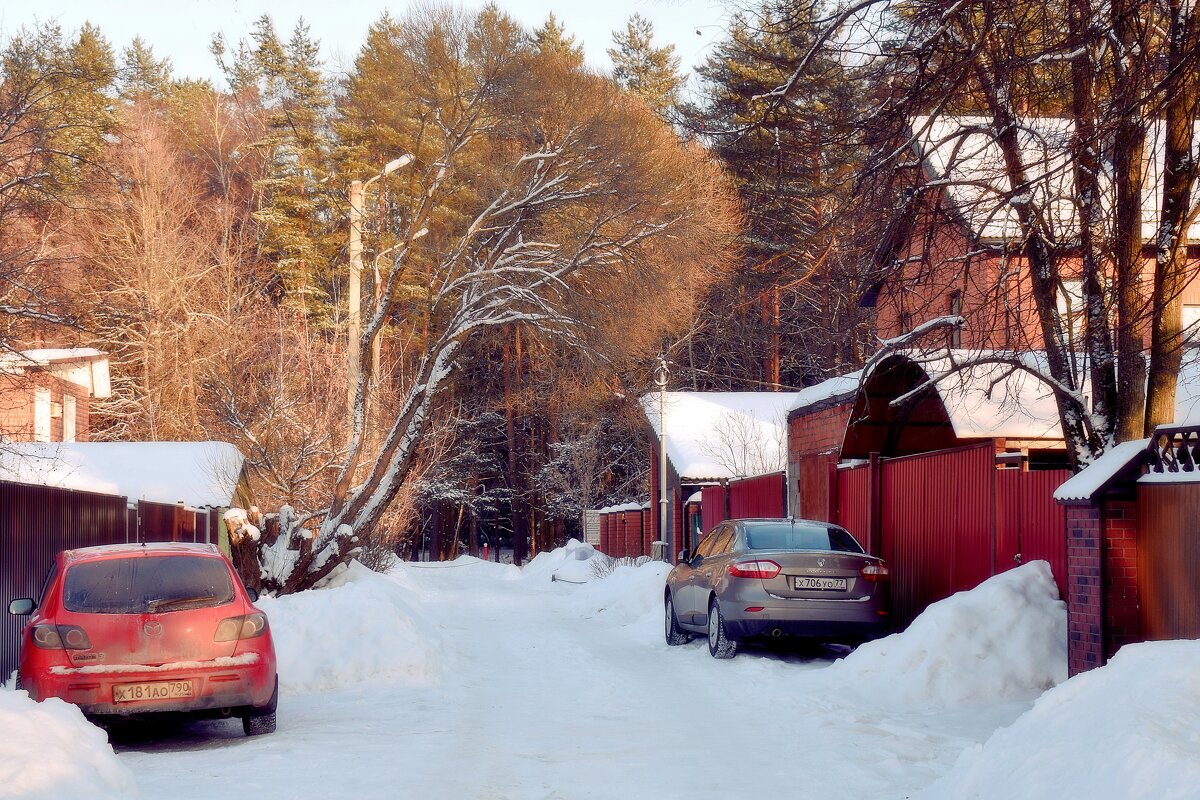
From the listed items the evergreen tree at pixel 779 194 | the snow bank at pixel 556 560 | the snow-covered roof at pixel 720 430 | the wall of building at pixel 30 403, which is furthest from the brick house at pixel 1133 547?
the snow bank at pixel 556 560

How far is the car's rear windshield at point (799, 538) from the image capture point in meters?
14.1

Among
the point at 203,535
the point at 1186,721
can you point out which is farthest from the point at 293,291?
the point at 1186,721

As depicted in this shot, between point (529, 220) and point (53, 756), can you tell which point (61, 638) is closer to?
point (53, 756)

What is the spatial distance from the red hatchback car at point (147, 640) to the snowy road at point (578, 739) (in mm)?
364

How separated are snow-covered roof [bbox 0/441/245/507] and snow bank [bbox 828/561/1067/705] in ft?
56.9

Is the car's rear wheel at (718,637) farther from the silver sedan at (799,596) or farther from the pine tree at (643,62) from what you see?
the pine tree at (643,62)

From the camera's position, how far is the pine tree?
56.2 meters

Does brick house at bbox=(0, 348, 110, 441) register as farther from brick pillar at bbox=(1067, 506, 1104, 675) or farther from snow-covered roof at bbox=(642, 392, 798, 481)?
brick pillar at bbox=(1067, 506, 1104, 675)

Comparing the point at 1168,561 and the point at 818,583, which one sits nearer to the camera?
the point at 1168,561

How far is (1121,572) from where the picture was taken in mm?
9664

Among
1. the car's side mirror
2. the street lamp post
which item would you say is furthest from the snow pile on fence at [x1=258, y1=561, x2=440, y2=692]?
the street lamp post

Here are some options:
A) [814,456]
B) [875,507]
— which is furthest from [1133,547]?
[814,456]

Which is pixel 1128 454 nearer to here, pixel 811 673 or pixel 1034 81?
pixel 1034 81

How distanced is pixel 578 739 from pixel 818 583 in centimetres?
487
